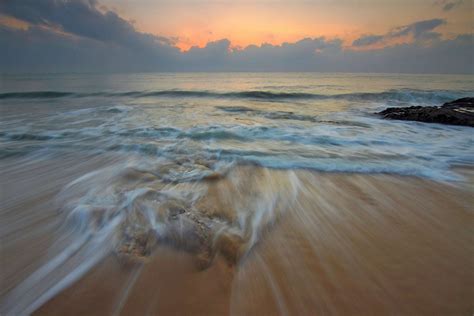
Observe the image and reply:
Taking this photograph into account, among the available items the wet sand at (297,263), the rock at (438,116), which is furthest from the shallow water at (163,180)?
the rock at (438,116)

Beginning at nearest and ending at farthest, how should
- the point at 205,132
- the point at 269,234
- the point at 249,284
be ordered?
the point at 249,284
the point at 269,234
the point at 205,132

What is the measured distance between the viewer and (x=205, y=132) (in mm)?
6730

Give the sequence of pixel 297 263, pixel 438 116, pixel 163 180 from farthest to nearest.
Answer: pixel 438 116, pixel 163 180, pixel 297 263

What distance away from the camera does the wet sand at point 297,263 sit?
155cm

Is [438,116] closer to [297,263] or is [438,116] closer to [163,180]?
[297,263]

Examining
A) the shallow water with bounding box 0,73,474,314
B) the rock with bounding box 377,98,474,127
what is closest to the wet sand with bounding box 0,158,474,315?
the shallow water with bounding box 0,73,474,314

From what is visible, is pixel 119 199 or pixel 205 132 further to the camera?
pixel 205 132

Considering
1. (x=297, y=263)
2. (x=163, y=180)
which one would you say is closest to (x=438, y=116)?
(x=297, y=263)

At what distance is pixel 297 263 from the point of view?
1.91 metres

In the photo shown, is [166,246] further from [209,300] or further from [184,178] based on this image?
[184,178]

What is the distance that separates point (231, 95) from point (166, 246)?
19310mm

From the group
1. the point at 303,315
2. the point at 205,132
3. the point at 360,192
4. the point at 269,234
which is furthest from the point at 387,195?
the point at 205,132

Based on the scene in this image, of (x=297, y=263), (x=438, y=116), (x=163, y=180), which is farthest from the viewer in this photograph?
(x=438, y=116)

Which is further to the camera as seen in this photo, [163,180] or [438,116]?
[438,116]
